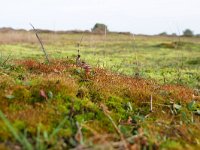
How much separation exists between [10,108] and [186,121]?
2726 mm

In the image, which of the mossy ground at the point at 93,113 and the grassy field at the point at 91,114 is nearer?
the grassy field at the point at 91,114

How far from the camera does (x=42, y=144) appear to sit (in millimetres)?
4426

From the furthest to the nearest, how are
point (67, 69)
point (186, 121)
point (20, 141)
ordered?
1. point (67, 69)
2. point (186, 121)
3. point (20, 141)

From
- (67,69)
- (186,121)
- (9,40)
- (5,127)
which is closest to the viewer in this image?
(5,127)

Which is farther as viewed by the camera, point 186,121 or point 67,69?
point 67,69

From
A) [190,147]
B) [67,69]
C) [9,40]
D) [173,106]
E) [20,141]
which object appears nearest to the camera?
[20,141]

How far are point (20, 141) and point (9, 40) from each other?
35.7 meters

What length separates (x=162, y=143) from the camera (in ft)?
16.6

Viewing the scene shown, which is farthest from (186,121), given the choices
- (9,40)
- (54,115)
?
(9,40)

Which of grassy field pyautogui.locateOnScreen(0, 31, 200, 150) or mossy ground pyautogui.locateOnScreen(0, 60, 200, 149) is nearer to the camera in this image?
grassy field pyautogui.locateOnScreen(0, 31, 200, 150)

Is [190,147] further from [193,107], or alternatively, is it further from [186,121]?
[193,107]

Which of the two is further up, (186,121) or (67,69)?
(67,69)

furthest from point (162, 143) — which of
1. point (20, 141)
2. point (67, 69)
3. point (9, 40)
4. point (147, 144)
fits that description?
point (9, 40)

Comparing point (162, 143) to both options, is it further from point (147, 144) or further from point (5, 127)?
point (5, 127)
